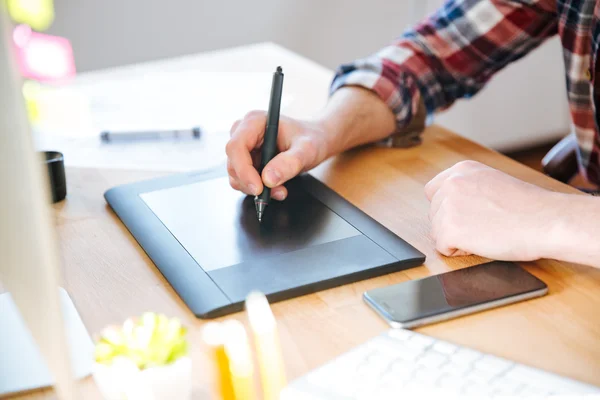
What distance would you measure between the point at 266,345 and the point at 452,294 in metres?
0.19

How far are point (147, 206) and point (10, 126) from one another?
0.59 metres

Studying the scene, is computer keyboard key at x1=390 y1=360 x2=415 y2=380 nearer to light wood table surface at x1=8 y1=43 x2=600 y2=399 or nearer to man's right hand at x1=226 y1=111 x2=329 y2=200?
light wood table surface at x1=8 y1=43 x2=600 y2=399

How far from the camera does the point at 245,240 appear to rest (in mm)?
810

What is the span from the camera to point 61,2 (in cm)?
217

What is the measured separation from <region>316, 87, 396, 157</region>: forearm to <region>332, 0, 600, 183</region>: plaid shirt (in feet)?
0.06

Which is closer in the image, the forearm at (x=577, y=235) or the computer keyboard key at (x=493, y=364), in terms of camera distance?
the computer keyboard key at (x=493, y=364)

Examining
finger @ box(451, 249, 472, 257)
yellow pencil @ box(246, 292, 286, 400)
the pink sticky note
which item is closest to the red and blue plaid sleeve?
finger @ box(451, 249, 472, 257)

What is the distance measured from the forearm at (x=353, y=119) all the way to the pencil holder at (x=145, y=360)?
55 centimetres

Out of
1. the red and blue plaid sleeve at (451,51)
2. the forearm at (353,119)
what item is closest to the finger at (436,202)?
the forearm at (353,119)

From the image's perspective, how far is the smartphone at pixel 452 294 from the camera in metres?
0.68

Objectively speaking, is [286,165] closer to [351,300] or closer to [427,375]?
[351,300]

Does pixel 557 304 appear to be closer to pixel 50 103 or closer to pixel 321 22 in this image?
pixel 50 103

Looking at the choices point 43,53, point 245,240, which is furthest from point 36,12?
point 245,240

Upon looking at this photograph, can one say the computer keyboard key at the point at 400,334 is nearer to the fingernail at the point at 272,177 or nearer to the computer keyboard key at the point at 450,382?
the computer keyboard key at the point at 450,382
